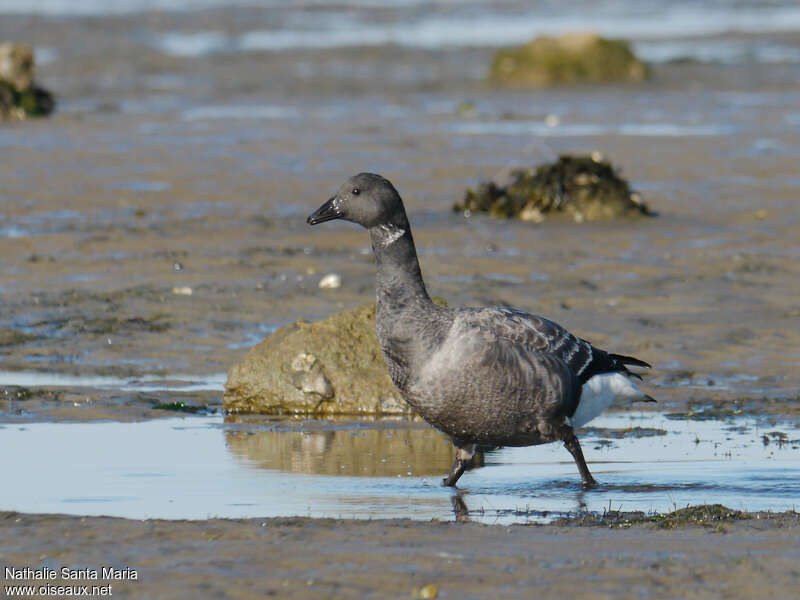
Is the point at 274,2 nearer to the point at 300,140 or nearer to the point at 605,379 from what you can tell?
the point at 300,140

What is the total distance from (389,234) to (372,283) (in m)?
6.38

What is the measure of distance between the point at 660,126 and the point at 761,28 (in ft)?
91.9

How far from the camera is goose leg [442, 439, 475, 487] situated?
890 centimetres

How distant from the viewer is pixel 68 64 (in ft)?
135

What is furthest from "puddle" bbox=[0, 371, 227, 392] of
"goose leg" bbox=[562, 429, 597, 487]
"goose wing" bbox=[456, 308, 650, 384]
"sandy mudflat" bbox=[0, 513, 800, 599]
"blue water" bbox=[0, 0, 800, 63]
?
"blue water" bbox=[0, 0, 800, 63]

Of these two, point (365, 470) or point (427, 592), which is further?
point (365, 470)

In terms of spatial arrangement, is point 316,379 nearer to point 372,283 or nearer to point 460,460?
point 460,460

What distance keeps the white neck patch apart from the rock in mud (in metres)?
2.28

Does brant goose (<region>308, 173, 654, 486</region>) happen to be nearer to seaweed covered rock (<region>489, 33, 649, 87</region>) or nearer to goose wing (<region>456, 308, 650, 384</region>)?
goose wing (<region>456, 308, 650, 384</region>)

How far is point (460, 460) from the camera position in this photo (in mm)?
8945

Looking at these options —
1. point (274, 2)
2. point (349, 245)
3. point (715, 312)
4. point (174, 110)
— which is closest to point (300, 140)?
point (174, 110)

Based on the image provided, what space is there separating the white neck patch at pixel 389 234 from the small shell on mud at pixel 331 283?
246 inches

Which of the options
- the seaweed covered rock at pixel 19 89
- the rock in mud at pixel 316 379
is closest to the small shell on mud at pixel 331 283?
the rock in mud at pixel 316 379

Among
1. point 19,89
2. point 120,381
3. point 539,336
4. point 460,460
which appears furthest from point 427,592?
point 19,89
